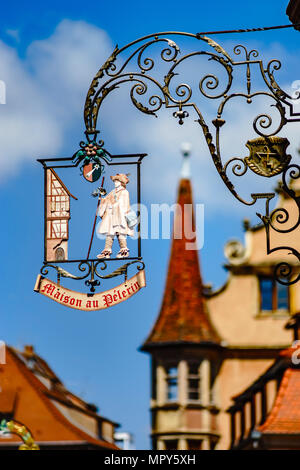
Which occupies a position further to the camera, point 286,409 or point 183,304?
point 183,304

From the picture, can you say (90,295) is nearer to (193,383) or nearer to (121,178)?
(121,178)

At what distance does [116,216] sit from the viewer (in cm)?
1254

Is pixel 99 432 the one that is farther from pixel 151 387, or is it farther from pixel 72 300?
pixel 72 300

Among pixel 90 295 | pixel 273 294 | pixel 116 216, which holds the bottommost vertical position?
pixel 90 295

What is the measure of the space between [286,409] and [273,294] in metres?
3.57

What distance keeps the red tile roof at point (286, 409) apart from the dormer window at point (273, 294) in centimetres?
207

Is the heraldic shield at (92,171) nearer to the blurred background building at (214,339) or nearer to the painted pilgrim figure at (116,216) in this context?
the painted pilgrim figure at (116,216)

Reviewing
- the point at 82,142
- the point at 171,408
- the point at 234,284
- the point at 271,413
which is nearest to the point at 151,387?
the point at 171,408

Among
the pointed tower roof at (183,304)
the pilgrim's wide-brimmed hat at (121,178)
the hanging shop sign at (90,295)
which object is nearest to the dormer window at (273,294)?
the pointed tower roof at (183,304)

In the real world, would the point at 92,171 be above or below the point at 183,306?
below

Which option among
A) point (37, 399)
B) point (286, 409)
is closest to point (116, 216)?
point (286, 409)

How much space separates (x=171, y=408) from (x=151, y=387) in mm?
782

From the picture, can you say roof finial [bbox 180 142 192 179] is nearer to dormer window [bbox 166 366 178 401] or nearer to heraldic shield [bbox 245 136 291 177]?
dormer window [bbox 166 366 178 401]

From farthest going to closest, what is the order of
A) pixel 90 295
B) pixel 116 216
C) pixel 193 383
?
pixel 193 383, pixel 116 216, pixel 90 295
